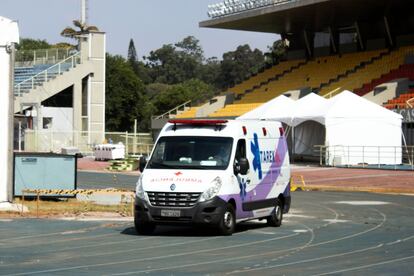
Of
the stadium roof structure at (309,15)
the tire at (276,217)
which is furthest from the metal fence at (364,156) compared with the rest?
the tire at (276,217)

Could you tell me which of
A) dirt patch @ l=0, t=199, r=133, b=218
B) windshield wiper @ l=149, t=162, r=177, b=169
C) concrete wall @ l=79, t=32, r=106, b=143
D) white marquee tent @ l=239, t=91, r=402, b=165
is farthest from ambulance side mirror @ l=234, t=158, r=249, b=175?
concrete wall @ l=79, t=32, r=106, b=143

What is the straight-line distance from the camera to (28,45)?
125 meters

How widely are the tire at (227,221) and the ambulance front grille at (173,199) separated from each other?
73 centimetres

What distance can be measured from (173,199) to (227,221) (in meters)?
1.26

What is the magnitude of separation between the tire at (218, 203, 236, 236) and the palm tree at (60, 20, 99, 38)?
53.9 meters

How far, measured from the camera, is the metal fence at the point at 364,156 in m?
48.3

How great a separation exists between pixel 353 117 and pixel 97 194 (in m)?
24.9

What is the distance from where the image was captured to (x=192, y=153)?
1878cm

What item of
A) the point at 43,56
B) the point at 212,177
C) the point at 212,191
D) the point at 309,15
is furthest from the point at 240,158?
the point at 43,56

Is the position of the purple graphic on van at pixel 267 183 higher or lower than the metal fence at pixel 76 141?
lower

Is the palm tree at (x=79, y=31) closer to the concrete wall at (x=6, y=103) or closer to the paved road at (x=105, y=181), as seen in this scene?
the paved road at (x=105, y=181)

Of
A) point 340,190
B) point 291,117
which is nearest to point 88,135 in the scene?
point 291,117

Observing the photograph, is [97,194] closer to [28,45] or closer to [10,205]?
[10,205]

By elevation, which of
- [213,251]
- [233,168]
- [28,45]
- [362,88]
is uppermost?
[28,45]
